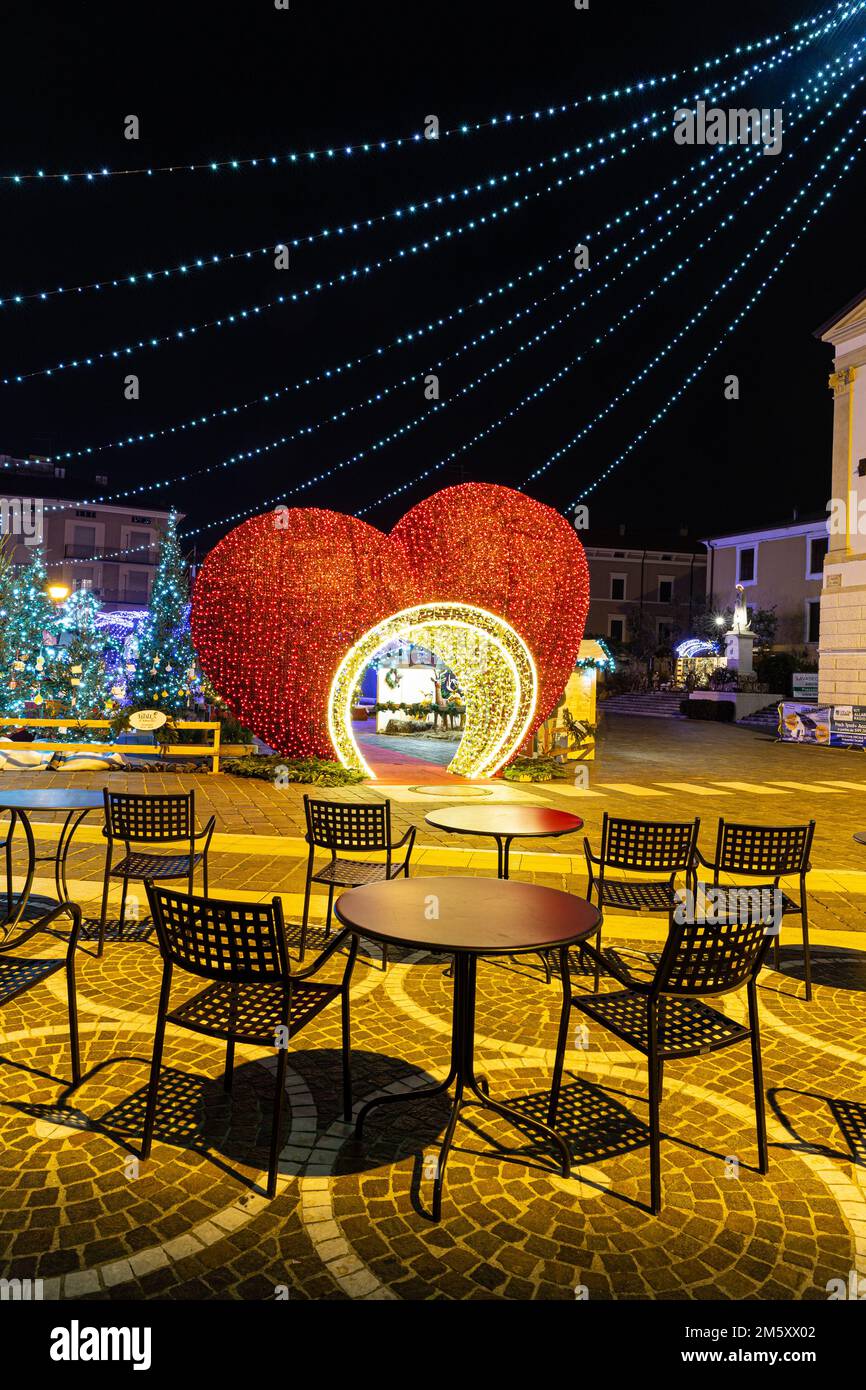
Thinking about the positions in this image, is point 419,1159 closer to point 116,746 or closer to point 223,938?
point 223,938

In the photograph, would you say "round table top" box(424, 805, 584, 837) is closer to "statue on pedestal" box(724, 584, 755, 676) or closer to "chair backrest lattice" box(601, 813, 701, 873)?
"chair backrest lattice" box(601, 813, 701, 873)

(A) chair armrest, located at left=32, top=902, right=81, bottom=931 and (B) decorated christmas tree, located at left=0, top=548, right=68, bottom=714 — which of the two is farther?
(B) decorated christmas tree, located at left=0, top=548, right=68, bottom=714

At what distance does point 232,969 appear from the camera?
332 cm

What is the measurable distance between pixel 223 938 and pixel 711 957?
75.3 inches

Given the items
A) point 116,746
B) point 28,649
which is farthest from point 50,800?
point 28,649

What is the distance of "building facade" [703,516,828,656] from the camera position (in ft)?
136

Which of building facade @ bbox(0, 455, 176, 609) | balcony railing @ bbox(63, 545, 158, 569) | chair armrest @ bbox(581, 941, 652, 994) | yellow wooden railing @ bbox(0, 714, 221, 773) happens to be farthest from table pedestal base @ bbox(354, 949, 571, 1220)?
balcony railing @ bbox(63, 545, 158, 569)

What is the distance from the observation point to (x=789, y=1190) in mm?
3139

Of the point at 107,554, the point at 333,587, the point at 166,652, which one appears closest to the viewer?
the point at 333,587

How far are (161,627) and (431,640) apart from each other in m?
8.36

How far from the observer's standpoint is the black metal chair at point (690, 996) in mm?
3215

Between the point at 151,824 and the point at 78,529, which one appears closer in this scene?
the point at 151,824
